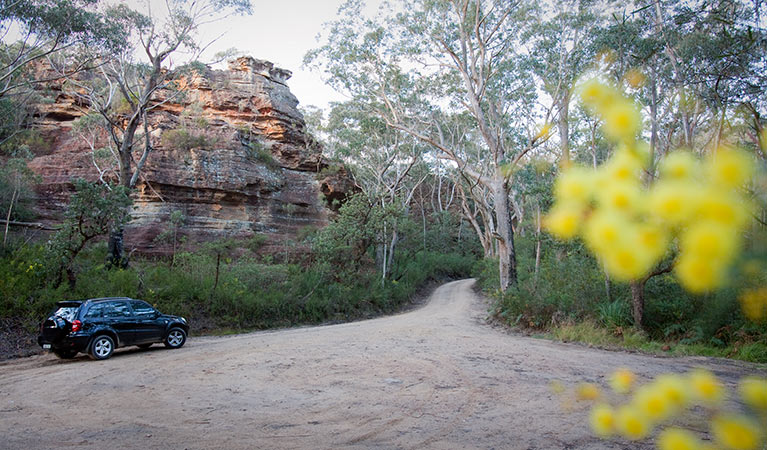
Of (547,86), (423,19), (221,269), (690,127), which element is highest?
(423,19)

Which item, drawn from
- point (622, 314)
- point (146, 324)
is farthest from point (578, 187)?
point (622, 314)

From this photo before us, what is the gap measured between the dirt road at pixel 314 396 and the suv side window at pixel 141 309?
3.06 feet

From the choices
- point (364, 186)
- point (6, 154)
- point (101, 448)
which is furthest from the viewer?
point (364, 186)

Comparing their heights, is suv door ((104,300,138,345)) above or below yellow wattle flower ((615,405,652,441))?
below

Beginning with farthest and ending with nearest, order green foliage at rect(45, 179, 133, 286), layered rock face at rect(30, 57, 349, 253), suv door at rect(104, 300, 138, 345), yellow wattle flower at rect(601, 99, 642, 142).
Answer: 1. layered rock face at rect(30, 57, 349, 253)
2. green foliage at rect(45, 179, 133, 286)
3. suv door at rect(104, 300, 138, 345)
4. yellow wattle flower at rect(601, 99, 642, 142)

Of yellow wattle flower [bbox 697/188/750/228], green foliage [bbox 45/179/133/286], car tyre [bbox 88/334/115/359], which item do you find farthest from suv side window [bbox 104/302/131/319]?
yellow wattle flower [bbox 697/188/750/228]

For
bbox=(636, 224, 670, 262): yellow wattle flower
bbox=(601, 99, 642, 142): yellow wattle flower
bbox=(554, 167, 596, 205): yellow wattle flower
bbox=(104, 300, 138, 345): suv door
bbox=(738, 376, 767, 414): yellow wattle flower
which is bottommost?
bbox=(104, 300, 138, 345): suv door

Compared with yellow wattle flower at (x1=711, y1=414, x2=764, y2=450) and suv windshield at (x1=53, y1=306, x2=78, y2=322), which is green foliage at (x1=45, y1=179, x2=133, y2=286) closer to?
suv windshield at (x1=53, y1=306, x2=78, y2=322)

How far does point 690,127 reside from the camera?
62.1 feet

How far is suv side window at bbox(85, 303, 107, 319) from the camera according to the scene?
33.8ft

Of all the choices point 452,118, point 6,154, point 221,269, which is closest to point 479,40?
point 452,118

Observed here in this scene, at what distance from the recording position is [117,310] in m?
10.9

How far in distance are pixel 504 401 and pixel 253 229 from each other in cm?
2580

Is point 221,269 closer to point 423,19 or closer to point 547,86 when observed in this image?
point 423,19
